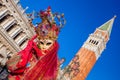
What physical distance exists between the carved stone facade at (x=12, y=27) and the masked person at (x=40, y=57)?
21.0 meters

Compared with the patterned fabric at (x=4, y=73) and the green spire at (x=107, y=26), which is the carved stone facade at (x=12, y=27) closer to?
the patterned fabric at (x=4, y=73)

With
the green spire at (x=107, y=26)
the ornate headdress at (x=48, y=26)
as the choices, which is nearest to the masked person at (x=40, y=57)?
the ornate headdress at (x=48, y=26)

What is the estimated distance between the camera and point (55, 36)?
342 inches

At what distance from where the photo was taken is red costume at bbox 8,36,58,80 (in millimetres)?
7570

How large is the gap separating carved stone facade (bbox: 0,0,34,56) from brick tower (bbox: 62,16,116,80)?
2524cm

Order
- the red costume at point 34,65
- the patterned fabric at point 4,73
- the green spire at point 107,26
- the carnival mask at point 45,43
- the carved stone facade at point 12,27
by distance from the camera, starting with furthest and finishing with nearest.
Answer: the green spire at point 107,26 < the carved stone facade at point 12,27 < the carnival mask at point 45,43 < the patterned fabric at point 4,73 < the red costume at point 34,65

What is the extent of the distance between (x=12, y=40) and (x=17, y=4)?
4.94 meters

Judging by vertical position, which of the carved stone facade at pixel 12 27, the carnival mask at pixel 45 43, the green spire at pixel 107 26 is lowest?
the carnival mask at pixel 45 43

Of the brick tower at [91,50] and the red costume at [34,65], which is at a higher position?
the brick tower at [91,50]

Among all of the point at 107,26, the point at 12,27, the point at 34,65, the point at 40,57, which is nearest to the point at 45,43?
the point at 40,57

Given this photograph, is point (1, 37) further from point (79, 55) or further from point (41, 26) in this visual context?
point (79, 55)

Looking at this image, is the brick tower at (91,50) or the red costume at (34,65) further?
the brick tower at (91,50)

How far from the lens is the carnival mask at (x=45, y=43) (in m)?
8.38

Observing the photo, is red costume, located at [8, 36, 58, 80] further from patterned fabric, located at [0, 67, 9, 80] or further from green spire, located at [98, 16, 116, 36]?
green spire, located at [98, 16, 116, 36]
